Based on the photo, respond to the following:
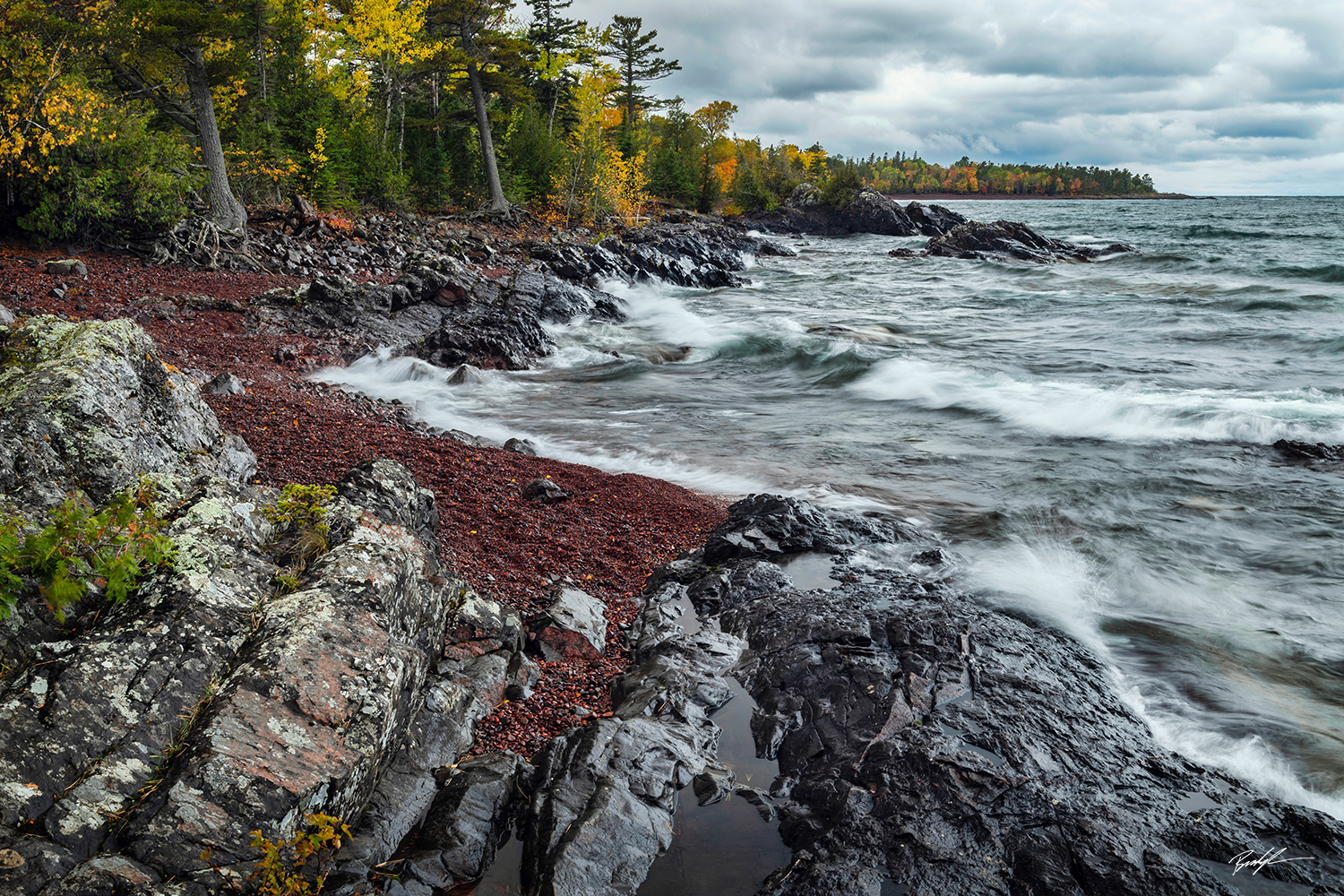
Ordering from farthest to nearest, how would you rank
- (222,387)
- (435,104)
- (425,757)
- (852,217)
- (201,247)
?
(852,217), (435,104), (201,247), (222,387), (425,757)

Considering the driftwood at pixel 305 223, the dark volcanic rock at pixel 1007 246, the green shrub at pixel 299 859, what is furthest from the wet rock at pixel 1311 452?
the dark volcanic rock at pixel 1007 246

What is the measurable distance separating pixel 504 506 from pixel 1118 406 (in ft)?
40.2

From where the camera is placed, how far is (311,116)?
92.2 ft

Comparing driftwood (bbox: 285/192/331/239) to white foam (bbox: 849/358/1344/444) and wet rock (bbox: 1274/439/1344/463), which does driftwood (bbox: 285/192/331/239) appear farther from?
wet rock (bbox: 1274/439/1344/463)

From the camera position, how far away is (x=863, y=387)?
16594 millimetres

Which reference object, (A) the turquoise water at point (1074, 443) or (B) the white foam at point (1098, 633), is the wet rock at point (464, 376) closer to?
(A) the turquoise water at point (1074, 443)

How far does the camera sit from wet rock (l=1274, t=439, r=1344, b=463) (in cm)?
1102

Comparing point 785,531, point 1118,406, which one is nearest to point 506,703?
point 785,531

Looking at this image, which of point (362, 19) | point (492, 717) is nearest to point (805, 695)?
point (492, 717)

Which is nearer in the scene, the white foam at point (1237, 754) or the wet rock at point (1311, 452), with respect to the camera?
the white foam at point (1237, 754)

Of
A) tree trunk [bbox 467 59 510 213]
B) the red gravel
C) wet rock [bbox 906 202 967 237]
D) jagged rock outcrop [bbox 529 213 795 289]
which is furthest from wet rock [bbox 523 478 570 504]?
wet rock [bbox 906 202 967 237]

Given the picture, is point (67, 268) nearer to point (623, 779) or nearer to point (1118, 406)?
point (623, 779)

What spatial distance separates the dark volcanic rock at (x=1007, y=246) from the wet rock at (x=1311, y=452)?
36.9 meters

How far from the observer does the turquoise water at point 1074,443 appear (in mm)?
6305
